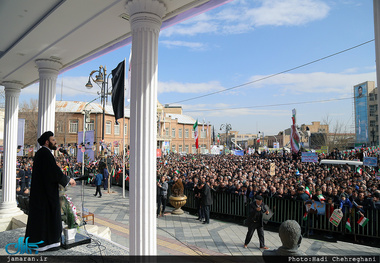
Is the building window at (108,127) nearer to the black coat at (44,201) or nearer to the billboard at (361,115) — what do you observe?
the black coat at (44,201)

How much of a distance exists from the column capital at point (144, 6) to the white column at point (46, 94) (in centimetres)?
326

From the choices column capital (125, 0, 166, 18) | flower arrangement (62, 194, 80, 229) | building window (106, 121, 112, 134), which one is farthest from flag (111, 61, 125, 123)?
building window (106, 121, 112, 134)

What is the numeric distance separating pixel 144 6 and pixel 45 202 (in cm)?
336

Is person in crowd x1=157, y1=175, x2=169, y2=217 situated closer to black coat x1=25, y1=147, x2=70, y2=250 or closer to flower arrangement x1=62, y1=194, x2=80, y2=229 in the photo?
flower arrangement x1=62, y1=194, x2=80, y2=229

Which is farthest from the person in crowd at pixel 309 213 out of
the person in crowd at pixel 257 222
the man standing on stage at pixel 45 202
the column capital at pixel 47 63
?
the column capital at pixel 47 63

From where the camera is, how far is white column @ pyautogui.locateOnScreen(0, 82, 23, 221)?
7.25 metres

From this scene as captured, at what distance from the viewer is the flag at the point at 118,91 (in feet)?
21.5

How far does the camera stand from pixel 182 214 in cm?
1066

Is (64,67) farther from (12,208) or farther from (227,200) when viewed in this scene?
(227,200)

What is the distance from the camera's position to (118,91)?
22.3 ft

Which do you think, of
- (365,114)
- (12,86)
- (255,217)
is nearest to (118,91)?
(12,86)

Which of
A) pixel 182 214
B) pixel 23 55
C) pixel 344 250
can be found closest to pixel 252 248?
pixel 344 250

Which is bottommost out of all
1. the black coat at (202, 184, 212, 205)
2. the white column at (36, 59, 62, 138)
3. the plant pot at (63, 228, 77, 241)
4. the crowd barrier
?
the crowd barrier

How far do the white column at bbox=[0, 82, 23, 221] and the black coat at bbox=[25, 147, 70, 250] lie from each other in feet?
13.7
